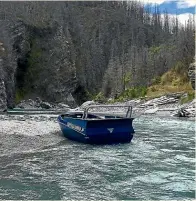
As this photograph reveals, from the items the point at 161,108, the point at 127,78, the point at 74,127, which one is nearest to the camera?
the point at 74,127

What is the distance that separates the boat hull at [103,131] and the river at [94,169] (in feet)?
2.58

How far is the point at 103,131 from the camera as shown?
25.8 metres

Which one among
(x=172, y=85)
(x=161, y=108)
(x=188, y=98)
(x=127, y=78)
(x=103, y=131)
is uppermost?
(x=127, y=78)

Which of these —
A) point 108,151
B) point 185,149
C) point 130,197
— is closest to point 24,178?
point 130,197

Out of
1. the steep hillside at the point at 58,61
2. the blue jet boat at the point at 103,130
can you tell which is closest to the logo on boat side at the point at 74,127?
the blue jet boat at the point at 103,130

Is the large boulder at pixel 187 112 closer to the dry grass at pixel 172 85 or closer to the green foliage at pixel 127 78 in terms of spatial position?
the dry grass at pixel 172 85

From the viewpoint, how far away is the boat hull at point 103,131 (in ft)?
84.2

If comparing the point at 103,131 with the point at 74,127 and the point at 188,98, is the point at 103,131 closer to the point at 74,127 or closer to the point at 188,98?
the point at 74,127

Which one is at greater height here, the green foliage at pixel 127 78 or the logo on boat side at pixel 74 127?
the green foliage at pixel 127 78

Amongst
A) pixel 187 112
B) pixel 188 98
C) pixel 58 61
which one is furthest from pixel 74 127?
pixel 58 61

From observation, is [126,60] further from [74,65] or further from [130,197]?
[130,197]

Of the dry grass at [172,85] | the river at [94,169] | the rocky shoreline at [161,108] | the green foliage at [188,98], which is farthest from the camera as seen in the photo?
the dry grass at [172,85]

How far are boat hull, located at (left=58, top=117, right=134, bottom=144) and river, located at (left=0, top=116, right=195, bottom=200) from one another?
785mm

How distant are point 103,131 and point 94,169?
29.7 ft
